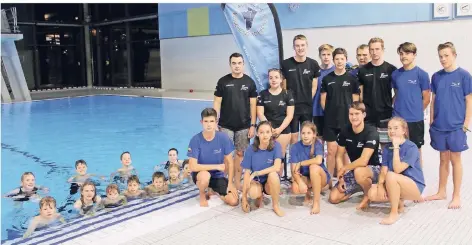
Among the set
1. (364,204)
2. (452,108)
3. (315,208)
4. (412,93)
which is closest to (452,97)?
(452,108)

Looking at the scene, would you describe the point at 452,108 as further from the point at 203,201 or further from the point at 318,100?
the point at 203,201

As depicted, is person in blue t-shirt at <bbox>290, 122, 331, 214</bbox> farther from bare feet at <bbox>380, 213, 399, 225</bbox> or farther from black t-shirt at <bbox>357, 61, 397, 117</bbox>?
black t-shirt at <bbox>357, 61, 397, 117</bbox>

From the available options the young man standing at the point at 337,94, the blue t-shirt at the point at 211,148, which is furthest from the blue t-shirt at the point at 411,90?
the blue t-shirt at the point at 211,148

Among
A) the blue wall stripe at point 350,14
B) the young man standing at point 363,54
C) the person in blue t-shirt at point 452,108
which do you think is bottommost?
the person in blue t-shirt at point 452,108

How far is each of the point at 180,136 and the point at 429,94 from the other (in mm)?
6351

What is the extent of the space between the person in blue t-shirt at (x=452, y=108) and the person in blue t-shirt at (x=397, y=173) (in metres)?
0.50

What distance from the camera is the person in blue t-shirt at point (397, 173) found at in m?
4.13

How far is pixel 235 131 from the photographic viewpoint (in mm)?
5219

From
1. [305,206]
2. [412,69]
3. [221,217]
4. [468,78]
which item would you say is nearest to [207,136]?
[221,217]

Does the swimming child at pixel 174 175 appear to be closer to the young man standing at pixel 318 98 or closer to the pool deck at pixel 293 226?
the pool deck at pixel 293 226

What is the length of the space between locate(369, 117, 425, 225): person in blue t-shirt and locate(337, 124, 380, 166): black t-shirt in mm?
201

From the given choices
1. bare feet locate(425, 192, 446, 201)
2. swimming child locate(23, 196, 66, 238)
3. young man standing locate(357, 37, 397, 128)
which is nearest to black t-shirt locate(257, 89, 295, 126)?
young man standing locate(357, 37, 397, 128)

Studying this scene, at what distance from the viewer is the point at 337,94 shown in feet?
16.9

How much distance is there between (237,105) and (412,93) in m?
1.87
